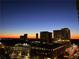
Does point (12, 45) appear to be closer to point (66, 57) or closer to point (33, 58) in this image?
point (33, 58)

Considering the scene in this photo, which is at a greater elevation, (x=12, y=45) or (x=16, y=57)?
(x=12, y=45)

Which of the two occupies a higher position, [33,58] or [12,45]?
[12,45]

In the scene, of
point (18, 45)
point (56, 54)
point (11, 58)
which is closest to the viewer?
point (11, 58)

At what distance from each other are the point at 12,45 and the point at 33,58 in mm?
646

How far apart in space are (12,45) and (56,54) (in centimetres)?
115

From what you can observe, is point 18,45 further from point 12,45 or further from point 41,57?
point 41,57

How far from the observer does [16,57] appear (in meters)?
3.82

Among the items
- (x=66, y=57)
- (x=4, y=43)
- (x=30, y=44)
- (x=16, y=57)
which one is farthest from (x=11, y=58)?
(x=66, y=57)

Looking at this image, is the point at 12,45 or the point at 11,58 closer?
the point at 11,58

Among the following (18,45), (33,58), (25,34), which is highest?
(25,34)

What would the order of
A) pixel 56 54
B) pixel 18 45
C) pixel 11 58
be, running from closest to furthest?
1. pixel 11 58
2. pixel 56 54
3. pixel 18 45

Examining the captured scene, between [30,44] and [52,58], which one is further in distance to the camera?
[30,44]

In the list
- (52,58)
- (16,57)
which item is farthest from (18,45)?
(52,58)

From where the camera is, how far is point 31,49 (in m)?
4.35
